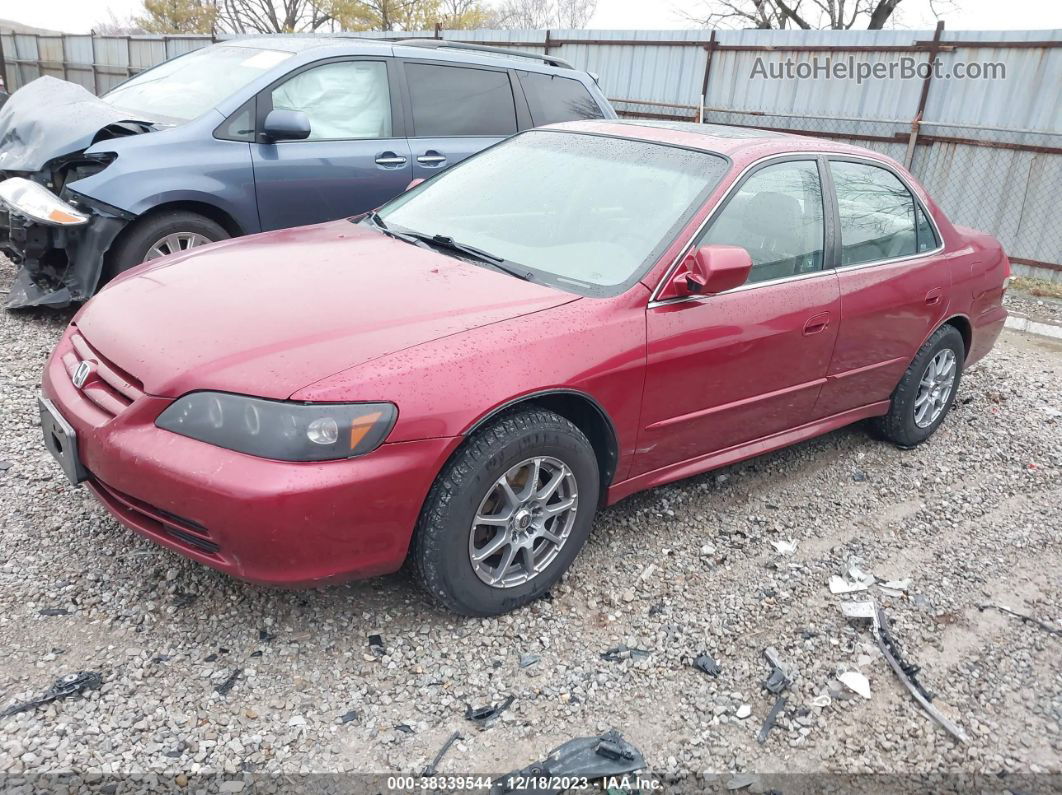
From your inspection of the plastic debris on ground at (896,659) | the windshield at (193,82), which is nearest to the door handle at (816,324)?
the plastic debris on ground at (896,659)

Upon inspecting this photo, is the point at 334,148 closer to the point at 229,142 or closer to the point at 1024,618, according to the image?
the point at 229,142

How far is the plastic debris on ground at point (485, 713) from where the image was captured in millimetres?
2520

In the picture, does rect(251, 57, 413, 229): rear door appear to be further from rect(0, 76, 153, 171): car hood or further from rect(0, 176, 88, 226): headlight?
rect(0, 176, 88, 226): headlight

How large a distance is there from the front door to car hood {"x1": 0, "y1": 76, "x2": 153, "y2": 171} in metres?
3.77

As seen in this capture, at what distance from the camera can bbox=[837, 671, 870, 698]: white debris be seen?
2.81 m

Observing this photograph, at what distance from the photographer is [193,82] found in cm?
577

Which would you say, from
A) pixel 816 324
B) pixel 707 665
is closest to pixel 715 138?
pixel 816 324

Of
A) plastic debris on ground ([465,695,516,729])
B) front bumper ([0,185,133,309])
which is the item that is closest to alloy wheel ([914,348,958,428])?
plastic debris on ground ([465,695,516,729])

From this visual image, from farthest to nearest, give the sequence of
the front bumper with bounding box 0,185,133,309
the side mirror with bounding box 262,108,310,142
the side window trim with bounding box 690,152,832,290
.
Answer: the side mirror with bounding box 262,108,310,142 → the front bumper with bounding box 0,185,133,309 → the side window trim with bounding box 690,152,832,290

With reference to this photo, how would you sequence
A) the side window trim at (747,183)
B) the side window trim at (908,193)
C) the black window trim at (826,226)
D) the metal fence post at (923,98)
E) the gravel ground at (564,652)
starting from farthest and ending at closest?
the metal fence post at (923,98), the side window trim at (908,193), the side window trim at (747,183), the black window trim at (826,226), the gravel ground at (564,652)

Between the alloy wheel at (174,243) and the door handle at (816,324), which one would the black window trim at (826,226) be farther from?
the alloy wheel at (174,243)

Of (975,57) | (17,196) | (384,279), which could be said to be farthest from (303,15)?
(384,279)

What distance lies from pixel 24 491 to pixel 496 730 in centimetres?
226

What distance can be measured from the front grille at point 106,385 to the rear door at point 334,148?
263 cm
